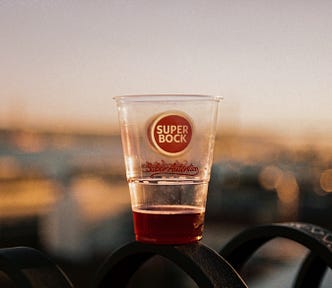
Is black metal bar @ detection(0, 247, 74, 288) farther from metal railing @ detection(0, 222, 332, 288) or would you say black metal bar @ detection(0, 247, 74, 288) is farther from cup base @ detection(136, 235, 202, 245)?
cup base @ detection(136, 235, 202, 245)

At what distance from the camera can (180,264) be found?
3.29ft

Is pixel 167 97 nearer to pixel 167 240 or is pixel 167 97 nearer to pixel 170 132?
pixel 170 132

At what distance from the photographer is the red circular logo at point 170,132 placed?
3.38ft

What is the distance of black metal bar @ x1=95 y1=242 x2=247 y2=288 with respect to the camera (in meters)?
0.96

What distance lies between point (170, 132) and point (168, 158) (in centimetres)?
4

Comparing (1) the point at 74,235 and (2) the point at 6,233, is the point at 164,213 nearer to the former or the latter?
(1) the point at 74,235

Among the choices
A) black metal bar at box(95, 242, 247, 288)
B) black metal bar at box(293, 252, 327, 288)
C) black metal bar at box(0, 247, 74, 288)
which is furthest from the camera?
black metal bar at box(293, 252, 327, 288)

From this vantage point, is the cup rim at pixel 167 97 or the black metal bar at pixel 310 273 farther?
the black metal bar at pixel 310 273

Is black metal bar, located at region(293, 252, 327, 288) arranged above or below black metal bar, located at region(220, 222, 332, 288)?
below

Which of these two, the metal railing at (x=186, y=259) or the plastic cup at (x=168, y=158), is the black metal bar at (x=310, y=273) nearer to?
the metal railing at (x=186, y=259)

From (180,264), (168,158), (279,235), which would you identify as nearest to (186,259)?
(180,264)

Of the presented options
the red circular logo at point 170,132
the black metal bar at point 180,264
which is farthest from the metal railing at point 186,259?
the red circular logo at point 170,132

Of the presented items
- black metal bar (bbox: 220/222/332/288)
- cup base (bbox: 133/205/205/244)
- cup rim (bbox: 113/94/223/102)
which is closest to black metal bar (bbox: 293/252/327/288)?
black metal bar (bbox: 220/222/332/288)

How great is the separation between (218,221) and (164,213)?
118 feet
